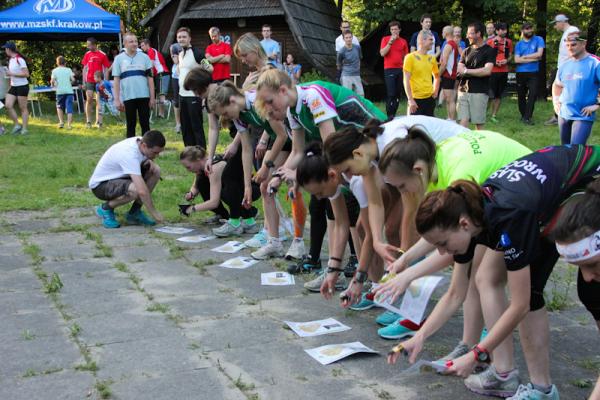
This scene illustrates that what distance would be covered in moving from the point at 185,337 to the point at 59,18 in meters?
14.9

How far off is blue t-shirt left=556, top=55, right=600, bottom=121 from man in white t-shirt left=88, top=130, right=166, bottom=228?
14.3 feet

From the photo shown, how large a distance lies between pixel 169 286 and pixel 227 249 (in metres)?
1.06

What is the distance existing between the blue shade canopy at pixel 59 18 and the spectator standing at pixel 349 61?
6134 mm

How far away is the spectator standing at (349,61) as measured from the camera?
45.1 feet

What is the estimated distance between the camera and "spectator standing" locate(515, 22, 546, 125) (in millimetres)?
12062

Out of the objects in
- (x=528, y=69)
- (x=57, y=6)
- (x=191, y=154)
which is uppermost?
(x=57, y=6)

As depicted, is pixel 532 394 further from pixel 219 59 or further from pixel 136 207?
pixel 219 59

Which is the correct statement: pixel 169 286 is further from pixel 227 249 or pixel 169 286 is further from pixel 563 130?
pixel 563 130

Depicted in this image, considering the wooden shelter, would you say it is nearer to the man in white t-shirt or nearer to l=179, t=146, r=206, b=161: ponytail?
the man in white t-shirt

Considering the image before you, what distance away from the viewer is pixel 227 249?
5.64m

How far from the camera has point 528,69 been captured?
40.3ft

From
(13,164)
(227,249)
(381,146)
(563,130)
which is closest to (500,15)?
(563,130)

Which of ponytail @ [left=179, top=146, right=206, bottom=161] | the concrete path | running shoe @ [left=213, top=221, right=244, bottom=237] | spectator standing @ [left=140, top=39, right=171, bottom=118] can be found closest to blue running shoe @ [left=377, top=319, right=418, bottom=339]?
the concrete path

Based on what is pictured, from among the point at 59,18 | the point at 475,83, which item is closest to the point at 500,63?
the point at 475,83
